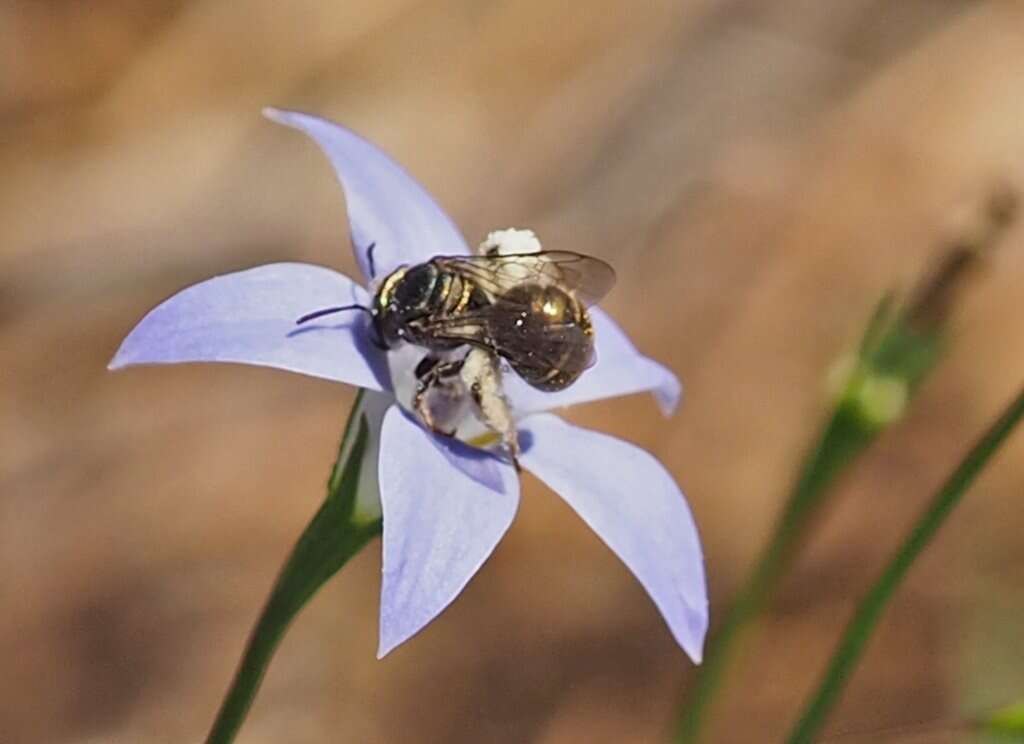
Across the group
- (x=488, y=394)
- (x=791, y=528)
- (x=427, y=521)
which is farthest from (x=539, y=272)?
(x=791, y=528)

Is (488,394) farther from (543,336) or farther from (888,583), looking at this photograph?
(888,583)

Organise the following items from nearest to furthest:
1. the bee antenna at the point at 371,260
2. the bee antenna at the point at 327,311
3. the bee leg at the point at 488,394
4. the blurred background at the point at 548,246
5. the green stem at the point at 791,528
→ the bee antenna at the point at 327,311 → the bee leg at the point at 488,394 → the bee antenna at the point at 371,260 → the green stem at the point at 791,528 → the blurred background at the point at 548,246

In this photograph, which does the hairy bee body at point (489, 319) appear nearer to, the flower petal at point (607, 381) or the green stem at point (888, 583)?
the flower petal at point (607, 381)

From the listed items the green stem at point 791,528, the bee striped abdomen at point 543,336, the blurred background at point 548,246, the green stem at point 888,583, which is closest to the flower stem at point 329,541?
the bee striped abdomen at point 543,336

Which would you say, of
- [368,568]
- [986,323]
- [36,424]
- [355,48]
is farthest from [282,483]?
[986,323]

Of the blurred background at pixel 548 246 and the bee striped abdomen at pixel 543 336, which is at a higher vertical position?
the bee striped abdomen at pixel 543 336
